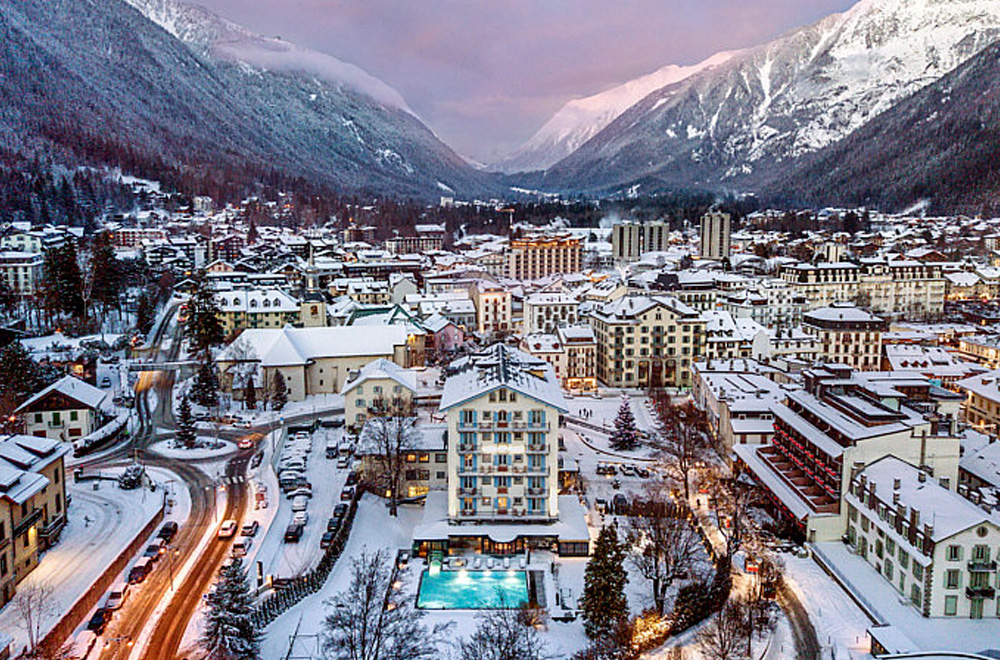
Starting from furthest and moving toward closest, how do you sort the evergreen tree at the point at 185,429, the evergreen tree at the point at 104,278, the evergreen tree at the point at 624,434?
the evergreen tree at the point at 104,278
the evergreen tree at the point at 624,434
the evergreen tree at the point at 185,429

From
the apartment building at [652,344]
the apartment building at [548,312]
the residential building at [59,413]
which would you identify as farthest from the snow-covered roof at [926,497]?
the apartment building at [548,312]

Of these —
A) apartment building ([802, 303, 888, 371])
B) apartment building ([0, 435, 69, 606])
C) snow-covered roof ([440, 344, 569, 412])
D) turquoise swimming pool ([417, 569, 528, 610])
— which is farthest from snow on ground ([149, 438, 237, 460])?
apartment building ([802, 303, 888, 371])

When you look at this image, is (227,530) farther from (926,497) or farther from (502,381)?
(926,497)

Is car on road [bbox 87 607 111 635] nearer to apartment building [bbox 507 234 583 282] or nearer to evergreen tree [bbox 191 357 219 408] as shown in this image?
evergreen tree [bbox 191 357 219 408]

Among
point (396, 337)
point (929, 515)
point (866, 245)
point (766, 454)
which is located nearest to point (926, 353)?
point (766, 454)

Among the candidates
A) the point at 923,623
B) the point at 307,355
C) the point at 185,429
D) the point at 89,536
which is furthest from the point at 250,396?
the point at 923,623

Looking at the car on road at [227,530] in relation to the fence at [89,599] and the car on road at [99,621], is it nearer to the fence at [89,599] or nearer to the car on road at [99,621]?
the fence at [89,599]
